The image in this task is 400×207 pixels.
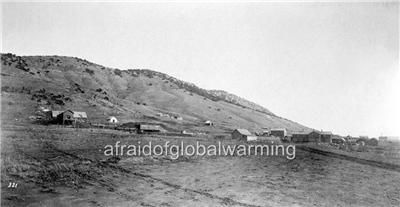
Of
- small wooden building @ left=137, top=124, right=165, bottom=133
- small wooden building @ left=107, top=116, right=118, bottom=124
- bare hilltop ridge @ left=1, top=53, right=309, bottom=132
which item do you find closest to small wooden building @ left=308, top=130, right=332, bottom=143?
bare hilltop ridge @ left=1, top=53, right=309, bottom=132

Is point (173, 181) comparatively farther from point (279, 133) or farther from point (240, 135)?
point (279, 133)

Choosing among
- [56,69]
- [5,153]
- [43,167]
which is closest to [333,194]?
[43,167]

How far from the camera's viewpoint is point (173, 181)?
21938mm

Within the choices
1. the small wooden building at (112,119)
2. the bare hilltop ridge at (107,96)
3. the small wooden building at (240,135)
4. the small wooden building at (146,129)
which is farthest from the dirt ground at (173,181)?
the small wooden building at (112,119)

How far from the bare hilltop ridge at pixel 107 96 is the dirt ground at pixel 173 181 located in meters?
31.7

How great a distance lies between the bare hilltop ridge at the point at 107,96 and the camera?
72.7 metres

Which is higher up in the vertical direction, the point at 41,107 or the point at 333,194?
the point at 41,107

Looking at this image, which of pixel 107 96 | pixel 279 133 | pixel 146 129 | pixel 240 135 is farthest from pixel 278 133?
pixel 107 96

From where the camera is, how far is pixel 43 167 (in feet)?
70.8

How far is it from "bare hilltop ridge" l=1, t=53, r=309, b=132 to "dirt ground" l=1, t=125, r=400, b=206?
104 ft

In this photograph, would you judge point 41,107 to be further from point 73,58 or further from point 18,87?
point 73,58

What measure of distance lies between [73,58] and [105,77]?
24.2 m

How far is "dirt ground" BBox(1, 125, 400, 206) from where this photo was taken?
17.5 meters

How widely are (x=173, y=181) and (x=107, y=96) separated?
87.4 m
